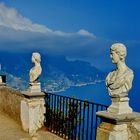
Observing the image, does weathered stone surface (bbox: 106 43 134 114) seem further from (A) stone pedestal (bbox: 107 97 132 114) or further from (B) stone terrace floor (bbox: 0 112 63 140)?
(B) stone terrace floor (bbox: 0 112 63 140)

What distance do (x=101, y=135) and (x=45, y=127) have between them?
156 inches

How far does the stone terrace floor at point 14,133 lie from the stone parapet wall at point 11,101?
23 centimetres

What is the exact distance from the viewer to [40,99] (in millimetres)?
9664

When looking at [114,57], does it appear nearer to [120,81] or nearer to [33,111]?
[120,81]

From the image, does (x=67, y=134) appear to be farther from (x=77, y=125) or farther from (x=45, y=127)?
(x=45, y=127)

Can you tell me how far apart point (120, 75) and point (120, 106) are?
19.4 inches

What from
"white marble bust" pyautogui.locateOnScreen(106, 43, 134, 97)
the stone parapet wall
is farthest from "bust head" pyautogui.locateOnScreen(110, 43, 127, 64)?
the stone parapet wall

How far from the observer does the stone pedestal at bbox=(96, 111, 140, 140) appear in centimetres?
561

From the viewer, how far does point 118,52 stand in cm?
563

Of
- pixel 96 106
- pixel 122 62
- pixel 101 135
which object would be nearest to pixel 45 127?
pixel 96 106

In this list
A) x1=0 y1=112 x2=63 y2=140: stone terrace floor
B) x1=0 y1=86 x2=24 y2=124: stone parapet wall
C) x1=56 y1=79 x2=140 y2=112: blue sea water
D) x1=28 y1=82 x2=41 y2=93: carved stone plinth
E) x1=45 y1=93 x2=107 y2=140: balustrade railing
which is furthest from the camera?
x1=0 y1=86 x2=24 y2=124: stone parapet wall

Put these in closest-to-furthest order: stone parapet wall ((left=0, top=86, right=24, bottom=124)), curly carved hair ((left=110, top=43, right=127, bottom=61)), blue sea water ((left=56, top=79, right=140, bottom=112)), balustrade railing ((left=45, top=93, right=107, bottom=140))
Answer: curly carved hair ((left=110, top=43, right=127, bottom=61)) → blue sea water ((left=56, top=79, right=140, bottom=112)) → balustrade railing ((left=45, top=93, right=107, bottom=140)) → stone parapet wall ((left=0, top=86, right=24, bottom=124))

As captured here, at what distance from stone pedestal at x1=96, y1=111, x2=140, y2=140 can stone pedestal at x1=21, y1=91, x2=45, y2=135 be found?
12.8ft

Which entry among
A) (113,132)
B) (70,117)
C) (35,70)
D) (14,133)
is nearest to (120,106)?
(113,132)
